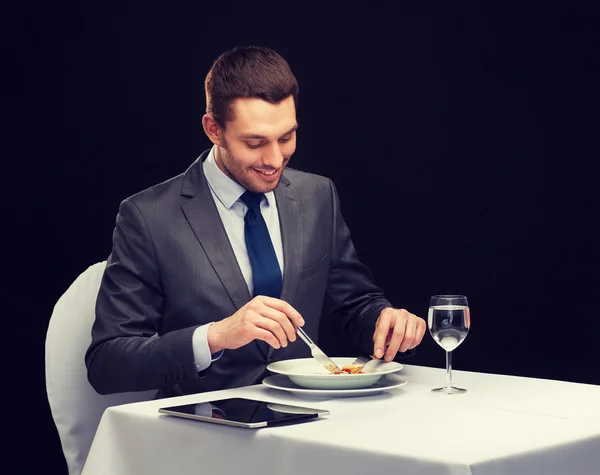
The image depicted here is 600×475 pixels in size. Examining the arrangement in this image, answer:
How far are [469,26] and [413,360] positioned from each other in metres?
1.28

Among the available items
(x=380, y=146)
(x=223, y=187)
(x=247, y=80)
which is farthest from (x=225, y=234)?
(x=380, y=146)

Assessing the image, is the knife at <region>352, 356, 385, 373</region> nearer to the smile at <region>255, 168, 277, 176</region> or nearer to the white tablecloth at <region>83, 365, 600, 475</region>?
the white tablecloth at <region>83, 365, 600, 475</region>

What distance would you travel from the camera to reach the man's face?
2527 mm

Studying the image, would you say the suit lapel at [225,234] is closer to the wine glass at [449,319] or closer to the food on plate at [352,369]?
the food on plate at [352,369]

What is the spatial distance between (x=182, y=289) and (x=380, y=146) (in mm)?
1660

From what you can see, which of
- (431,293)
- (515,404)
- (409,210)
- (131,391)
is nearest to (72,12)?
(409,210)

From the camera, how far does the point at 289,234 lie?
2.70 m

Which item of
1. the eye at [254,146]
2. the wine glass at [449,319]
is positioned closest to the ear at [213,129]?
the eye at [254,146]

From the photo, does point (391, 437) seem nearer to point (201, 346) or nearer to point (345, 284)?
point (201, 346)

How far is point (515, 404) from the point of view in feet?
6.24

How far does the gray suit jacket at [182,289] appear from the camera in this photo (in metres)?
2.33

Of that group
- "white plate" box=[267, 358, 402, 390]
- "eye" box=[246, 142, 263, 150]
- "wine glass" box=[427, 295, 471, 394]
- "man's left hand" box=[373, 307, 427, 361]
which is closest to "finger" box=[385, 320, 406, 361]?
"man's left hand" box=[373, 307, 427, 361]

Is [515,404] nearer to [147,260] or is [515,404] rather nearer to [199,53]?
[147,260]

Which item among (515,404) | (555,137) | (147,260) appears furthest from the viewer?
(555,137)
